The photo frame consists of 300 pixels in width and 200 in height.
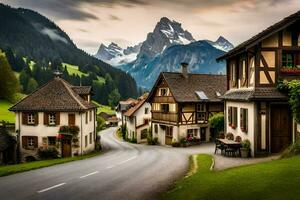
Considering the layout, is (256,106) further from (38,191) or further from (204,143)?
(204,143)

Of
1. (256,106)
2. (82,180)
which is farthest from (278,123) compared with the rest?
(82,180)

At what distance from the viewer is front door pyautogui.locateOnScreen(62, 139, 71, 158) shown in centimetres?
4491

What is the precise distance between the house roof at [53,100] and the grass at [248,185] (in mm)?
29963

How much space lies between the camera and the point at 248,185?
46.8ft

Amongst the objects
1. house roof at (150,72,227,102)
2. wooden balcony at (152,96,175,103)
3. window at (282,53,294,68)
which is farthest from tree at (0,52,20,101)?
window at (282,53,294,68)

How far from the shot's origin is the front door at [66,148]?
44.9 m

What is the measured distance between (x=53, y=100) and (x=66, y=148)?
598 centimetres

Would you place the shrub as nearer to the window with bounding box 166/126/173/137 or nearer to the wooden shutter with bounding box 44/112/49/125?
the wooden shutter with bounding box 44/112/49/125

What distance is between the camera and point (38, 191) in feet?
58.7

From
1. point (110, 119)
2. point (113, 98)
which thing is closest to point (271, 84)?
point (110, 119)

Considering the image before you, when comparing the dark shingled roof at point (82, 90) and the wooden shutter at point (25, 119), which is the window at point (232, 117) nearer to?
the dark shingled roof at point (82, 90)

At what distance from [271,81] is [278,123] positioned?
9.37 feet

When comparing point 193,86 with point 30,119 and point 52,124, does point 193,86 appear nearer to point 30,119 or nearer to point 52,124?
point 52,124

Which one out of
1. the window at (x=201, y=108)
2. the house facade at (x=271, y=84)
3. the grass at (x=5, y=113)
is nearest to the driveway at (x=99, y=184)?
the house facade at (x=271, y=84)
